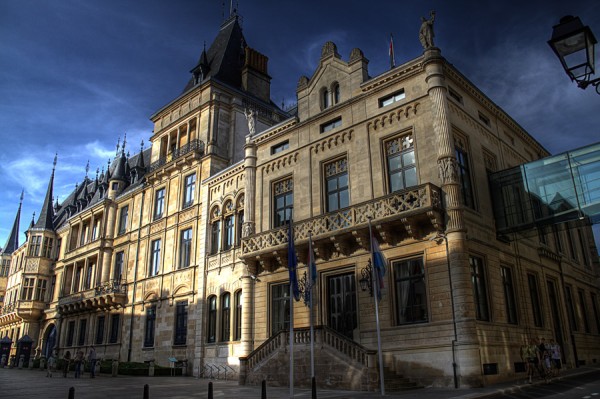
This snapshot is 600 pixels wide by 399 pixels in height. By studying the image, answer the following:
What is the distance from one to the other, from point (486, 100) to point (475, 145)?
2971 mm

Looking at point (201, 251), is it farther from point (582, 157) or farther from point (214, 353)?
point (582, 157)

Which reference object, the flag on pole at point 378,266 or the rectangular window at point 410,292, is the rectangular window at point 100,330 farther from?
the flag on pole at point 378,266

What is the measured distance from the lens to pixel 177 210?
32281mm

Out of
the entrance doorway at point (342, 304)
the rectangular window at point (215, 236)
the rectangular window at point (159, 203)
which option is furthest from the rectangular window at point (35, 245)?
the entrance doorway at point (342, 304)

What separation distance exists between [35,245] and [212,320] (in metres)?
32.3

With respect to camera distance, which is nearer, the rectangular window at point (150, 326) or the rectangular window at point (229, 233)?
the rectangular window at point (229, 233)

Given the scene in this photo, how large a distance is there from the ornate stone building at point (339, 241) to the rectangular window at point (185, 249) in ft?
0.42

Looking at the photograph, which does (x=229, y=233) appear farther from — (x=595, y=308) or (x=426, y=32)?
(x=595, y=308)

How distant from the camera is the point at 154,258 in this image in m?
33.7

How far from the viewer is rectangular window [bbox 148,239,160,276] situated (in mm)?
33156

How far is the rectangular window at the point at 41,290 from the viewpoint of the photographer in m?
48.7

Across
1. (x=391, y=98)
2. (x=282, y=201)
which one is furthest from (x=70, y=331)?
(x=391, y=98)

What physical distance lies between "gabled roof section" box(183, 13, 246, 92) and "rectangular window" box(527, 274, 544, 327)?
945 inches

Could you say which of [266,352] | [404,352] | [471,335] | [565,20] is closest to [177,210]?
[266,352]
